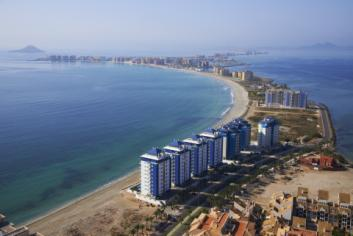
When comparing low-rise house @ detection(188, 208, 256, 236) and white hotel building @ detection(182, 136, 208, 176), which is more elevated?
white hotel building @ detection(182, 136, 208, 176)

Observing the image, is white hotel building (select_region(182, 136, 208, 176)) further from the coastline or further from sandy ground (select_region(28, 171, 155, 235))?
sandy ground (select_region(28, 171, 155, 235))

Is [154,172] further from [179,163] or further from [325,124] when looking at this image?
[325,124]

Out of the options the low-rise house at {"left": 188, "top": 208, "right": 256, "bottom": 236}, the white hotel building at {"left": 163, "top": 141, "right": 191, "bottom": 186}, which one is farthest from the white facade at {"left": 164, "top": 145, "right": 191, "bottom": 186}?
the low-rise house at {"left": 188, "top": 208, "right": 256, "bottom": 236}

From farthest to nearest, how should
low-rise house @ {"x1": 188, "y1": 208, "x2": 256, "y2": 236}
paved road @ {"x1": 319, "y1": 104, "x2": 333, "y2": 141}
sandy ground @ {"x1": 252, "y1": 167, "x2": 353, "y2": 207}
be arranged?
paved road @ {"x1": 319, "y1": 104, "x2": 333, "y2": 141}
sandy ground @ {"x1": 252, "y1": 167, "x2": 353, "y2": 207}
low-rise house @ {"x1": 188, "y1": 208, "x2": 256, "y2": 236}

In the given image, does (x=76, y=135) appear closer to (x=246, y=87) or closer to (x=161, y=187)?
(x=161, y=187)

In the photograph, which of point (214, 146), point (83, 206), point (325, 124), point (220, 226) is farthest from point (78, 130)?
point (325, 124)

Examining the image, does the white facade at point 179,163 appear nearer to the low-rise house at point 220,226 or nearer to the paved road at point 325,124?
the low-rise house at point 220,226

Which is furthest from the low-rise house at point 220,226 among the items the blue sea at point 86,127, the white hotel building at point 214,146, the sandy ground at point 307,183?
the blue sea at point 86,127
